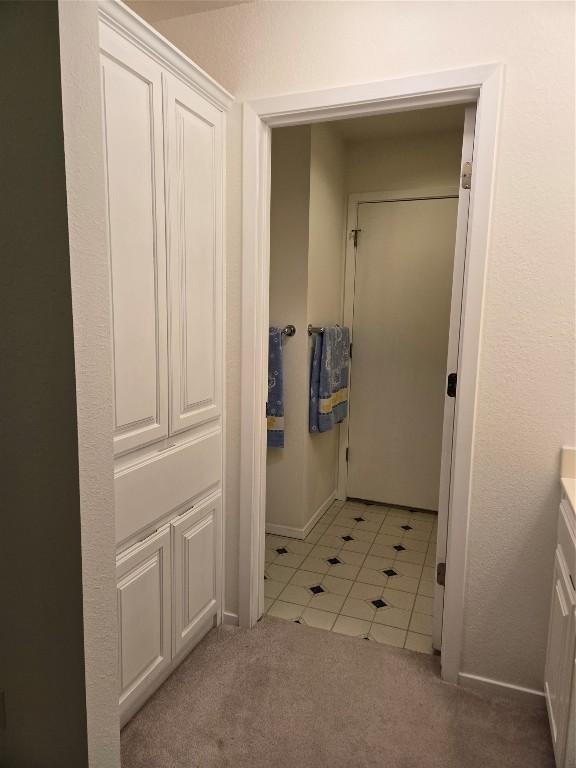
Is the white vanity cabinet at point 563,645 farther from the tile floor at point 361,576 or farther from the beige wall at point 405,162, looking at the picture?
the beige wall at point 405,162

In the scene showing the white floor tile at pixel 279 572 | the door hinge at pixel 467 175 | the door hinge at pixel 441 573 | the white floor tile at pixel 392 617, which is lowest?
the white floor tile at pixel 279 572

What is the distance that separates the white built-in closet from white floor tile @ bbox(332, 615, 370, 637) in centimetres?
59

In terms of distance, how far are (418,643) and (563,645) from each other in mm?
837

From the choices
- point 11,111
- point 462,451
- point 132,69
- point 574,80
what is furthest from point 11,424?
point 574,80

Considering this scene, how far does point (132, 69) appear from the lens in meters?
1.42

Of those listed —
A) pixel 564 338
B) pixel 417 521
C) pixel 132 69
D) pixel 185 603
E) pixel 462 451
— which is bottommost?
pixel 417 521

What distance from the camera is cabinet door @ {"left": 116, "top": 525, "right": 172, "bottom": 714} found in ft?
5.00

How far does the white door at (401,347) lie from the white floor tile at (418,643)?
1350mm

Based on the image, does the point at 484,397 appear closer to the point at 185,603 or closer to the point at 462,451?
the point at 462,451

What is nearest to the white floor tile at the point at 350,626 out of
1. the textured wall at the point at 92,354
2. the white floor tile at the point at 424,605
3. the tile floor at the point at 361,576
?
the tile floor at the point at 361,576

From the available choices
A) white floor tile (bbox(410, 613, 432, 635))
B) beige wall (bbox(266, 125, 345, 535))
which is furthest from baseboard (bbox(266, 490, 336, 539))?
white floor tile (bbox(410, 613, 432, 635))

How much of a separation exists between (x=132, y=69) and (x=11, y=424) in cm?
111

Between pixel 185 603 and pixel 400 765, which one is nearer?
pixel 400 765

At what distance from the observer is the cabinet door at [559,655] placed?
1283mm
